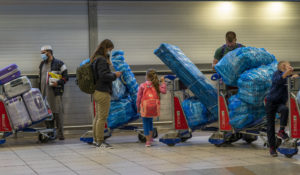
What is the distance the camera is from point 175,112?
10461 millimetres

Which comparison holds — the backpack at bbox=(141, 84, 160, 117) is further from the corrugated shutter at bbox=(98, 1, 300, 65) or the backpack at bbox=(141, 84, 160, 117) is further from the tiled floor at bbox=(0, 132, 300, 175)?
the corrugated shutter at bbox=(98, 1, 300, 65)

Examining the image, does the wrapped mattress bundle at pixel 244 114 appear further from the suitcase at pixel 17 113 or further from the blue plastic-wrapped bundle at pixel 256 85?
the suitcase at pixel 17 113

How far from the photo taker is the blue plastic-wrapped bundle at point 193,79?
9938mm

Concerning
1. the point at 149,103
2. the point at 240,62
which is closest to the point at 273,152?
the point at 240,62

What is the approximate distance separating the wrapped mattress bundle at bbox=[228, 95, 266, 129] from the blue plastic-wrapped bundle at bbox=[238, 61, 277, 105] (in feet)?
0.39

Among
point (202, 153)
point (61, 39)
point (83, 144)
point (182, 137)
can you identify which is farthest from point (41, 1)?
point (202, 153)

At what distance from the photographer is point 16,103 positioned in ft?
35.8

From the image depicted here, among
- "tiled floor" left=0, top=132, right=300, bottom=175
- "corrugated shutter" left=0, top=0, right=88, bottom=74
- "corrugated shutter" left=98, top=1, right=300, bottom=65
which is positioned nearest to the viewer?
"tiled floor" left=0, top=132, right=300, bottom=175

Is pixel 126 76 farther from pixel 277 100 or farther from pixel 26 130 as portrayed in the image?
pixel 277 100

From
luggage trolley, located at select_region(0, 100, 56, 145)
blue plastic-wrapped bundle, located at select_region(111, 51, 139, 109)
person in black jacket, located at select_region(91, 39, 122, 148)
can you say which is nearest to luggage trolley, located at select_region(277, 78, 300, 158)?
person in black jacket, located at select_region(91, 39, 122, 148)

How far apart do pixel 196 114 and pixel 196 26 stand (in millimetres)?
4888

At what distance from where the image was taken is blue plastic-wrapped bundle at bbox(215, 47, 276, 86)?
364 inches

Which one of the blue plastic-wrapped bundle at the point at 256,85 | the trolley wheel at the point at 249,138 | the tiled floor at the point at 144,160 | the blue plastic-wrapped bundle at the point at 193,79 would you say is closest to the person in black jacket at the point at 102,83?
the tiled floor at the point at 144,160

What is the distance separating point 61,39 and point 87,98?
5.14ft
